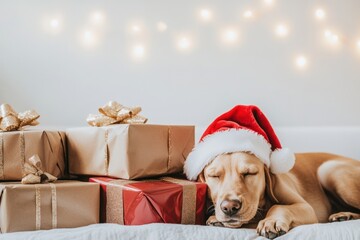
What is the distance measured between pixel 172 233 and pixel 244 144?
41 cm

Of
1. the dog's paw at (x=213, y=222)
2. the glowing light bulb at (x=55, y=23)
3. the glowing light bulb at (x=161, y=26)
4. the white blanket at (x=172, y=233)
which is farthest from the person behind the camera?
the glowing light bulb at (x=161, y=26)

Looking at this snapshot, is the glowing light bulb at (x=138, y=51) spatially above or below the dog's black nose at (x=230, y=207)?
above

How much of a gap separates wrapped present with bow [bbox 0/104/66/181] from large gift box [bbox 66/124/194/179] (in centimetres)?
7

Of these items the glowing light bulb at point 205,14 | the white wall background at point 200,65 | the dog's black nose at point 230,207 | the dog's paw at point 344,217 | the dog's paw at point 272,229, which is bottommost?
the dog's paw at point 344,217

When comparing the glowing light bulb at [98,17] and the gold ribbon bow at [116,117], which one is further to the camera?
the glowing light bulb at [98,17]

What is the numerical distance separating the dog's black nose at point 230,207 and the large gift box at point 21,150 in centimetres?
56

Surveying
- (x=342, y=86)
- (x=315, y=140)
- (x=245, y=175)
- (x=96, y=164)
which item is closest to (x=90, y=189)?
(x=96, y=164)

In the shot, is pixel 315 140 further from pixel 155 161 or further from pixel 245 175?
pixel 155 161

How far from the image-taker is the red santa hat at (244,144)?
1376 millimetres

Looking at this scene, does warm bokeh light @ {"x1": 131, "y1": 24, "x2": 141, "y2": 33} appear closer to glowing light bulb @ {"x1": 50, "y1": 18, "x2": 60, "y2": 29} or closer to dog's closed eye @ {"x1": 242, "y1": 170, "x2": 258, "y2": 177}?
glowing light bulb @ {"x1": 50, "y1": 18, "x2": 60, "y2": 29}

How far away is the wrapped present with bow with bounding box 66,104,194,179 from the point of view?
129 cm

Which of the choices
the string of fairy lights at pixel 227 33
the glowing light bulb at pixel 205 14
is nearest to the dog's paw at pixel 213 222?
the string of fairy lights at pixel 227 33

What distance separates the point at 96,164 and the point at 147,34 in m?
0.87

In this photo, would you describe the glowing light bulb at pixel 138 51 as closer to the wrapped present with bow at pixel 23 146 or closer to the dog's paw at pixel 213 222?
the wrapped present with bow at pixel 23 146
